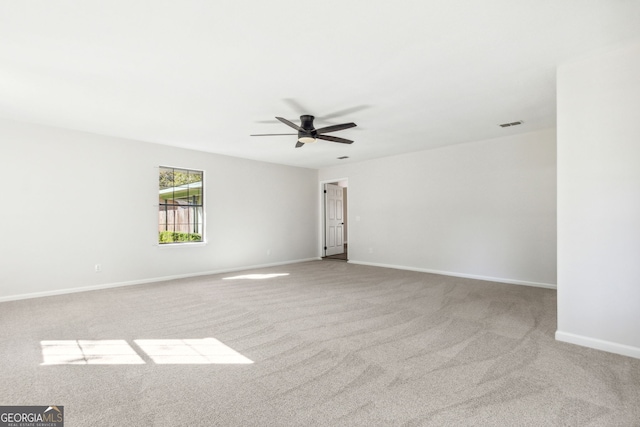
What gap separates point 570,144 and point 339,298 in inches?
127

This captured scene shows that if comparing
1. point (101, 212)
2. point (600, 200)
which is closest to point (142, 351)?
point (101, 212)

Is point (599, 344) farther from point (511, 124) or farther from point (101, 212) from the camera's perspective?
point (101, 212)

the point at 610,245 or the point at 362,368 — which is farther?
the point at 610,245

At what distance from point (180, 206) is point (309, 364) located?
16.1 ft

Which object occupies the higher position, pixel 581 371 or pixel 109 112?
pixel 109 112

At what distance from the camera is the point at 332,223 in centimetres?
909

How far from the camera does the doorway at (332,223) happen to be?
8.77 m

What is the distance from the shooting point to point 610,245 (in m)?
2.62

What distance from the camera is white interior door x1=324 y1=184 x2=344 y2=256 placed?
8859 mm

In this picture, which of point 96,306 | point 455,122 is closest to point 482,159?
point 455,122

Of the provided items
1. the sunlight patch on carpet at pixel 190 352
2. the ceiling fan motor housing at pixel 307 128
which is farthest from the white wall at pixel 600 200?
the sunlight patch on carpet at pixel 190 352

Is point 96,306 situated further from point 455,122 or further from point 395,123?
point 455,122

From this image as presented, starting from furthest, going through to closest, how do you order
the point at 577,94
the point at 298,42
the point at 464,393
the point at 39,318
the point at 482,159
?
the point at 482,159 < the point at 39,318 < the point at 577,94 < the point at 298,42 < the point at 464,393

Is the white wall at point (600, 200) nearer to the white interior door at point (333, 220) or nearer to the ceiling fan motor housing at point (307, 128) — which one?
the ceiling fan motor housing at point (307, 128)
